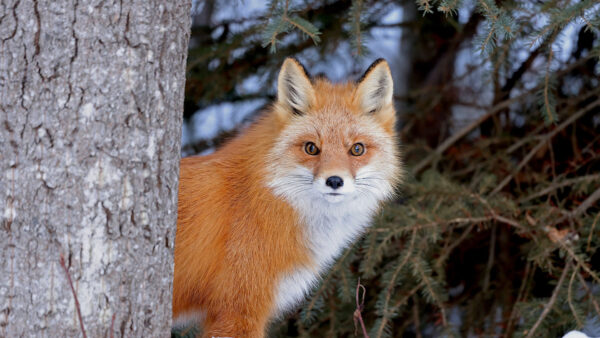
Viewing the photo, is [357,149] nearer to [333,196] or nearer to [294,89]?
[333,196]

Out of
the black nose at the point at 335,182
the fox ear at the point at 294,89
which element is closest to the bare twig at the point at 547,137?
the fox ear at the point at 294,89

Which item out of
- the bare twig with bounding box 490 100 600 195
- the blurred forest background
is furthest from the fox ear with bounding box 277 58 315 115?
the bare twig with bounding box 490 100 600 195

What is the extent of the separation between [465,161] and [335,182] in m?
2.59

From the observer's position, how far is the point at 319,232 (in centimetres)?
272

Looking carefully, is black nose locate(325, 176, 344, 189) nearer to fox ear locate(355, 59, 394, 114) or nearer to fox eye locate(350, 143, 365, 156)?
fox eye locate(350, 143, 365, 156)

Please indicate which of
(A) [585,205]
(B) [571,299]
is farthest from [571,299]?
(A) [585,205]

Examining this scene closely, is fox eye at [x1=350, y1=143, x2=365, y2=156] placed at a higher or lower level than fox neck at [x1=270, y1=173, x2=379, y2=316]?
higher

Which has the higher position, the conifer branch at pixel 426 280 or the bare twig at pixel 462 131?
the bare twig at pixel 462 131

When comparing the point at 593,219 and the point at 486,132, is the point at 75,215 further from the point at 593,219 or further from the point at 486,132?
the point at 486,132

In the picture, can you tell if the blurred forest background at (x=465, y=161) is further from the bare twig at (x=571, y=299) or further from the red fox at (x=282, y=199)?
the red fox at (x=282, y=199)

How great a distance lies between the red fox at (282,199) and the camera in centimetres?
253

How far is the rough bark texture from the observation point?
1749mm

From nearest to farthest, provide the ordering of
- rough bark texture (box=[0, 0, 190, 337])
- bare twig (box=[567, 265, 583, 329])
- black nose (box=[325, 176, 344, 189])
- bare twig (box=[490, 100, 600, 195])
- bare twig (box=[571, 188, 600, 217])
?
→ rough bark texture (box=[0, 0, 190, 337])
black nose (box=[325, 176, 344, 189])
bare twig (box=[567, 265, 583, 329])
bare twig (box=[571, 188, 600, 217])
bare twig (box=[490, 100, 600, 195])

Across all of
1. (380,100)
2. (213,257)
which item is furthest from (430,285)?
(213,257)
